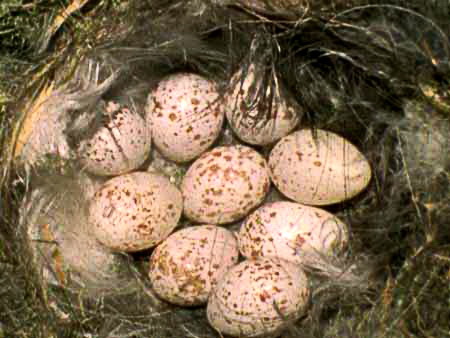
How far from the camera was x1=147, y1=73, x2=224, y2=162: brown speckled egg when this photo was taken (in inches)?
63.4

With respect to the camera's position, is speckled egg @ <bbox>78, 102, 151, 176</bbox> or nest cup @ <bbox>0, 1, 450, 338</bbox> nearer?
nest cup @ <bbox>0, 1, 450, 338</bbox>

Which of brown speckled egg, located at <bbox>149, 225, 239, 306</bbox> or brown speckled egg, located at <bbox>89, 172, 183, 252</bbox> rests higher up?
brown speckled egg, located at <bbox>89, 172, 183, 252</bbox>

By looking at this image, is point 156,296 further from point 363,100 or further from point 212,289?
point 363,100

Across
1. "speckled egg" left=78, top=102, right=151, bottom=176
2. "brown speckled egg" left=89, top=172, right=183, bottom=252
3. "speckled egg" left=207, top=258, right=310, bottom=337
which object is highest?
"speckled egg" left=78, top=102, right=151, bottom=176

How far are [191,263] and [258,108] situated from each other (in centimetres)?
37

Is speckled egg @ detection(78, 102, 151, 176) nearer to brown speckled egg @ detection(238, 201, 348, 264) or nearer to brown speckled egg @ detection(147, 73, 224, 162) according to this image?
brown speckled egg @ detection(147, 73, 224, 162)

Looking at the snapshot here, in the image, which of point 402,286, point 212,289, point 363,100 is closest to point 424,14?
point 363,100

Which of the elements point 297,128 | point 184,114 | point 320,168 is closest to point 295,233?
point 320,168

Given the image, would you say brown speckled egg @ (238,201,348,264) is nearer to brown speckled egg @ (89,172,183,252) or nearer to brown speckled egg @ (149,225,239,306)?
brown speckled egg @ (149,225,239,306)

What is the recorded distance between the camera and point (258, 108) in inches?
62.9

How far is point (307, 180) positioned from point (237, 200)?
0.52 ft

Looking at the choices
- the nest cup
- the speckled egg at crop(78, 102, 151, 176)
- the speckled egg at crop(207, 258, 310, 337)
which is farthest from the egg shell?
the speckled egg at crop(78, 102, 151, 176)

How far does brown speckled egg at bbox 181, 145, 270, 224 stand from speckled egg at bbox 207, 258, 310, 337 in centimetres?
14

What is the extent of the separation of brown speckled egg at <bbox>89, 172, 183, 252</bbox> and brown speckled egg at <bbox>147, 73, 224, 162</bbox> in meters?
0.10
